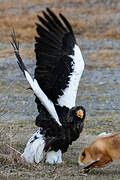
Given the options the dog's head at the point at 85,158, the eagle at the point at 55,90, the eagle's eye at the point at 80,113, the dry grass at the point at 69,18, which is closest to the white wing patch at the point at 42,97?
the eagle at the point at 55,90

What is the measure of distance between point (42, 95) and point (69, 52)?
2.66 feet

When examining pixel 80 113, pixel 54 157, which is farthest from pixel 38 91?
pixel 54 157

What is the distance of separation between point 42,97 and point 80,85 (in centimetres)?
580

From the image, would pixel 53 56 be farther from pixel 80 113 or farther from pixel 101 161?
pixel 101 161

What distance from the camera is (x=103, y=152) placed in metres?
7.00

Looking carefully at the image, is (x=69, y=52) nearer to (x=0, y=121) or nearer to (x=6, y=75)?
(x=0, y=121)

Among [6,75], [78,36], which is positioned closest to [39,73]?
[6,75]

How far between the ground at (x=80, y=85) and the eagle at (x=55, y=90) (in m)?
0.26

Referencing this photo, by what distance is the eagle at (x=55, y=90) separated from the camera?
781cm

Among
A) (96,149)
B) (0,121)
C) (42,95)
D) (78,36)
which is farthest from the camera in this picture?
(78,36)

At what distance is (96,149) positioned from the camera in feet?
23.2

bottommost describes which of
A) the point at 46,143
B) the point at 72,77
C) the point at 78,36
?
the point at 78,36

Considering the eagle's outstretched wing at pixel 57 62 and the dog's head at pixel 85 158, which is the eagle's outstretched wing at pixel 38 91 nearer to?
the eagle's outstretched wing at pixel 57 62

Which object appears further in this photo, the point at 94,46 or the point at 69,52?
the point at 94,46
